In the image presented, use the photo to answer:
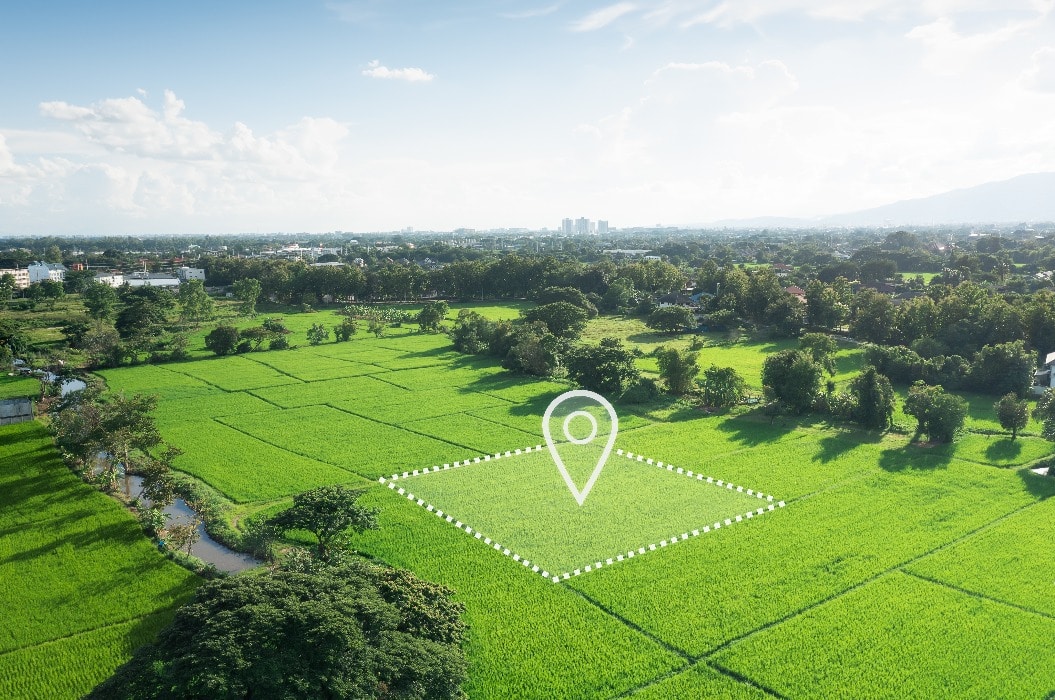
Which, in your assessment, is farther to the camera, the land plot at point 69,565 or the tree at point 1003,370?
the tree at point 1003,370

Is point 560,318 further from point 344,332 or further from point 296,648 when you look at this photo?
point 296,648

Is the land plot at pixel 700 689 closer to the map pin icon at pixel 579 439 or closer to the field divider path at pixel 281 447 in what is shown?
the map pin icon at pixel 579 439

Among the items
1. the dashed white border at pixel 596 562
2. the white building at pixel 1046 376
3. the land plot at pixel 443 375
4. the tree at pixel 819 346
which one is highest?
the tree at pixel 819 346

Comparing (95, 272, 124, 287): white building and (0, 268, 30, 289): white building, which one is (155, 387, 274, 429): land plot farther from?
(0, 268, 30, 289): white building

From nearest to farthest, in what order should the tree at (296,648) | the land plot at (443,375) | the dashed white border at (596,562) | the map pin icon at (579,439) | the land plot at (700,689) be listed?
the tree at (296,648)
the land plot at (700,689)
the dashed white border at (596,562)
the map pin icon at (579,439)
the land plot at (443,375)

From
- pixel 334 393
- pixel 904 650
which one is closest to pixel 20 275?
pixel 334 393

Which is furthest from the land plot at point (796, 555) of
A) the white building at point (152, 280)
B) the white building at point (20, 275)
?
the white building at point (20, 275)
